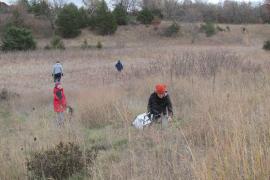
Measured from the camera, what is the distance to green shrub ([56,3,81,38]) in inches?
2185

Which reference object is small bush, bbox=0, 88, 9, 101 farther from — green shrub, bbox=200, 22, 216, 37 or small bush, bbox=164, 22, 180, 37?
small bush, bbox=164, 22, 180, 37

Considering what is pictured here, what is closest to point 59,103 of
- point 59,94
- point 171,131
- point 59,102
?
point 59,102

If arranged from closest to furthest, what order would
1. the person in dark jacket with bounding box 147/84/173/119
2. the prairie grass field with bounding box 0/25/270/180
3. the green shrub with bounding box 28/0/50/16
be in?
the prairie grass field with bounding box 0/25/270/180
the person in dark jacket with bounding box 147/84/173/119
the green shrub with bounding box 28/0/50/16

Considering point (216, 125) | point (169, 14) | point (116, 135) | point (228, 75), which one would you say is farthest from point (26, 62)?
point (169, 14)

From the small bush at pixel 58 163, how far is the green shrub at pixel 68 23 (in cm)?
5161

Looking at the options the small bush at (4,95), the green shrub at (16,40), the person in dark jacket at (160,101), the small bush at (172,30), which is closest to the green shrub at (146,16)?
the small bush at (172,30)

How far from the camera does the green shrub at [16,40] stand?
44.4 meters

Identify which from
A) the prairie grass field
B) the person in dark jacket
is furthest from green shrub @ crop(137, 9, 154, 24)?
the person in dark jacket

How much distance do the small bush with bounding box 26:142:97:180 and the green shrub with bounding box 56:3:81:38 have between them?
169ft

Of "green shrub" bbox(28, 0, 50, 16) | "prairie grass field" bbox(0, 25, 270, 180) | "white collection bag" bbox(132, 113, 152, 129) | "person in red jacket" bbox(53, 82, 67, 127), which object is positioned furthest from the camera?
"green shrub" bbox(28, 0, 50, 16)

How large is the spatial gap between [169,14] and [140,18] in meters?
12.2

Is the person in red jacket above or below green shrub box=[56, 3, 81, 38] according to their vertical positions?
below

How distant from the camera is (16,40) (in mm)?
44531

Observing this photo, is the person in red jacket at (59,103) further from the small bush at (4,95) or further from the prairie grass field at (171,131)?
the small bush at (4,95)
